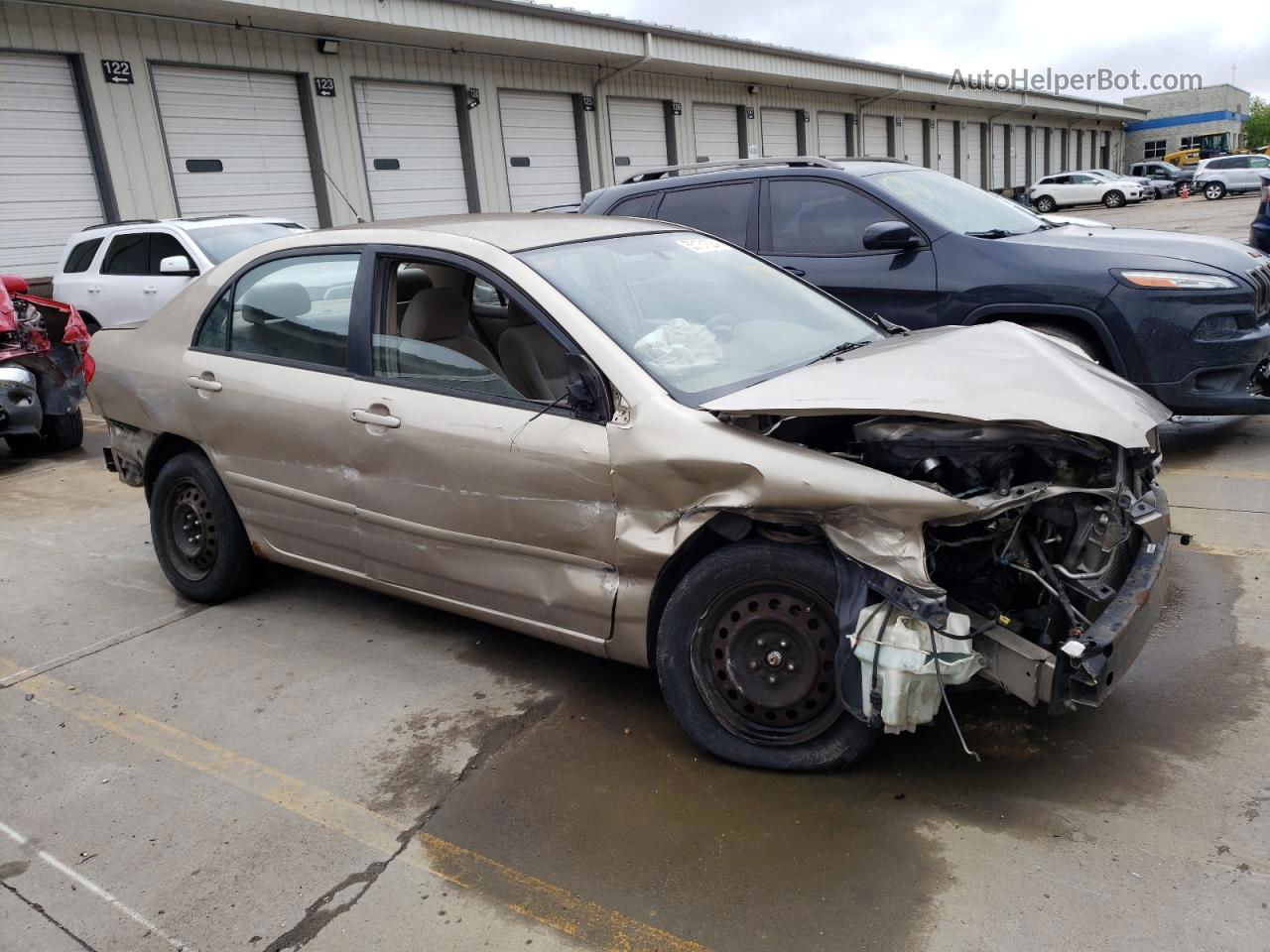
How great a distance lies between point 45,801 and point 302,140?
14.4 metres

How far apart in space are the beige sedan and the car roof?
24 mm

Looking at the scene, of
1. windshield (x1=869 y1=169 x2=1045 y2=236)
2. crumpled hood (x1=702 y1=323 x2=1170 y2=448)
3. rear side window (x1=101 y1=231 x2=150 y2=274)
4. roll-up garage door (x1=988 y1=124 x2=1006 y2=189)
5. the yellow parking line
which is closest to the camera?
the yellow parking line

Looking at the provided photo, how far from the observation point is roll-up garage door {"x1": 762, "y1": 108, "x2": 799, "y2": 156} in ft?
86.3

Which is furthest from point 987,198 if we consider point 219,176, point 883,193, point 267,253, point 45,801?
point 219,176

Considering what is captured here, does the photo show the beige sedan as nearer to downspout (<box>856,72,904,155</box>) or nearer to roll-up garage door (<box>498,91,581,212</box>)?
roll-up garage door (<box>498,91,581,212</box>)

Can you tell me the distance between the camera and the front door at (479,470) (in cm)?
332

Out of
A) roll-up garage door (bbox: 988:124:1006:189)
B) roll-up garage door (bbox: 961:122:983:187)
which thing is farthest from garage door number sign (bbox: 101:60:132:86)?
roll-up garage door (bbox: 988:124:1006:189)

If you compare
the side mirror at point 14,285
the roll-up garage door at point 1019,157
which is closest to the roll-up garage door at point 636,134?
the side mirror at point 14,285

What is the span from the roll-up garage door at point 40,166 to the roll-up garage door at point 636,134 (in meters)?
10.7

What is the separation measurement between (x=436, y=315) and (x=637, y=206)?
11.3 feet

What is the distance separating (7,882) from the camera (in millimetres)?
2881

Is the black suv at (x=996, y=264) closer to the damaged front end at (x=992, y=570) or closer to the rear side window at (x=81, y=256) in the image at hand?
the damaged front end at (x=992, y=570)

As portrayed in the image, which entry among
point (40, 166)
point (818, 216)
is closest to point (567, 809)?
point (818, 216)

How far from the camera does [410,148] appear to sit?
17.2 metres
